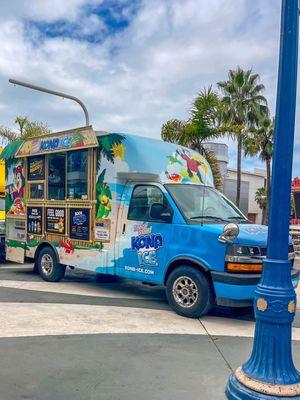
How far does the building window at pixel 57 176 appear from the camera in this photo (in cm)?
904

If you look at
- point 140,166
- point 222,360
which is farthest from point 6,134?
point 222,360

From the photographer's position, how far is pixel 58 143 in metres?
9.09

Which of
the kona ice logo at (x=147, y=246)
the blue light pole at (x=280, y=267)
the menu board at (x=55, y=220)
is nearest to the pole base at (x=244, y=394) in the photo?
the blue light pole at (x=280, y=267)

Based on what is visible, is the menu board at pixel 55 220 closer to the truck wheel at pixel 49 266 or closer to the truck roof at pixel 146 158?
the truck wheel at pixel 49 266

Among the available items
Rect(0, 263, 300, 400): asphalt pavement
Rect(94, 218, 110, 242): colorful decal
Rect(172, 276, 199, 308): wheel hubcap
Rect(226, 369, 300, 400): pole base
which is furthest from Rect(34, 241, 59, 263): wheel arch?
Rect(226, 369, 300, 400): pole base

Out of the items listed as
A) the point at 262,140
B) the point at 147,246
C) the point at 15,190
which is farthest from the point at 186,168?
the point at 262,140

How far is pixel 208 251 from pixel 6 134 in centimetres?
1992

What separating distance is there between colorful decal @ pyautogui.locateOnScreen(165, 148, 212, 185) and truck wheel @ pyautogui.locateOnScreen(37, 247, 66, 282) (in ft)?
10.3

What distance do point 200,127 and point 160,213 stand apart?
34.9 ft

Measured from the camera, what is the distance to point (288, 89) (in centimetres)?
361

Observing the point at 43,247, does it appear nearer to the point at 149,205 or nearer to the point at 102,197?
the point at 102,197

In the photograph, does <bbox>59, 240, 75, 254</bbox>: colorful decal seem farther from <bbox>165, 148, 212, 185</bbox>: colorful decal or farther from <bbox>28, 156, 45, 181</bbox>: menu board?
<bbox>165, 148, 212, 185</bbox>: colorful decal

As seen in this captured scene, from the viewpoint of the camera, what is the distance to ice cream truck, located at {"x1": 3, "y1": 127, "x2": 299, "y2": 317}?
21.2ft

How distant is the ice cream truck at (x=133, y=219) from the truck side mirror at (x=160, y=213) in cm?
2
